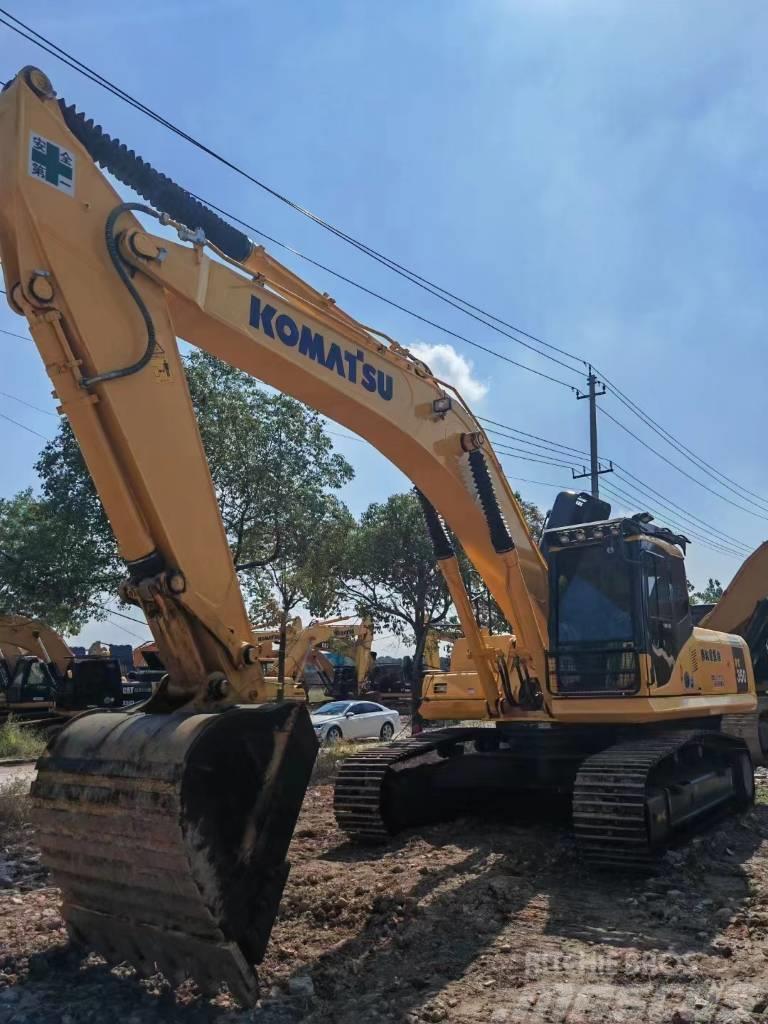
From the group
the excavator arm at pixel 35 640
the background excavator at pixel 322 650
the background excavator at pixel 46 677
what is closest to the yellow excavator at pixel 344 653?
the background excavator at pixel 322 650

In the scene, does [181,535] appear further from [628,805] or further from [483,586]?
[483,586]

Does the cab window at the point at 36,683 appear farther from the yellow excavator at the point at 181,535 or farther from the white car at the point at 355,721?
the yellow excavator at the point at 181,535

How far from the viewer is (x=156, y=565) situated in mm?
5379

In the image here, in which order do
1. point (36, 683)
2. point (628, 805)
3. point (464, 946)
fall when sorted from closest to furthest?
point (464, 946)
point (628, 805)
point (36, 683)

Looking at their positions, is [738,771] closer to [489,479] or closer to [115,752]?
[489,479]

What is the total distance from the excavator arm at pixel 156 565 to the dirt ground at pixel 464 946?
34 cm

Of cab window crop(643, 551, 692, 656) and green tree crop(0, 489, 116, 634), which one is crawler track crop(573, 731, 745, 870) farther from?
green tree crop(0, 489, 116, 634)

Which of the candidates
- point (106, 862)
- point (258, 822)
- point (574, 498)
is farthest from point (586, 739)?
point (106, 862)

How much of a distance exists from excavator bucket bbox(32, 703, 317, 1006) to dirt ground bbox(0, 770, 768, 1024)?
0.33 m

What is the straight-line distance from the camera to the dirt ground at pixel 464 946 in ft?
15.9

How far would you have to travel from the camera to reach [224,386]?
55.4 feet

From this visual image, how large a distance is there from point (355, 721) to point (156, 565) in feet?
56.6

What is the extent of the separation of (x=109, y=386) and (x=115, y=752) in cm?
205

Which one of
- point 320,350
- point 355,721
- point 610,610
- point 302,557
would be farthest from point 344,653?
point 320,350
